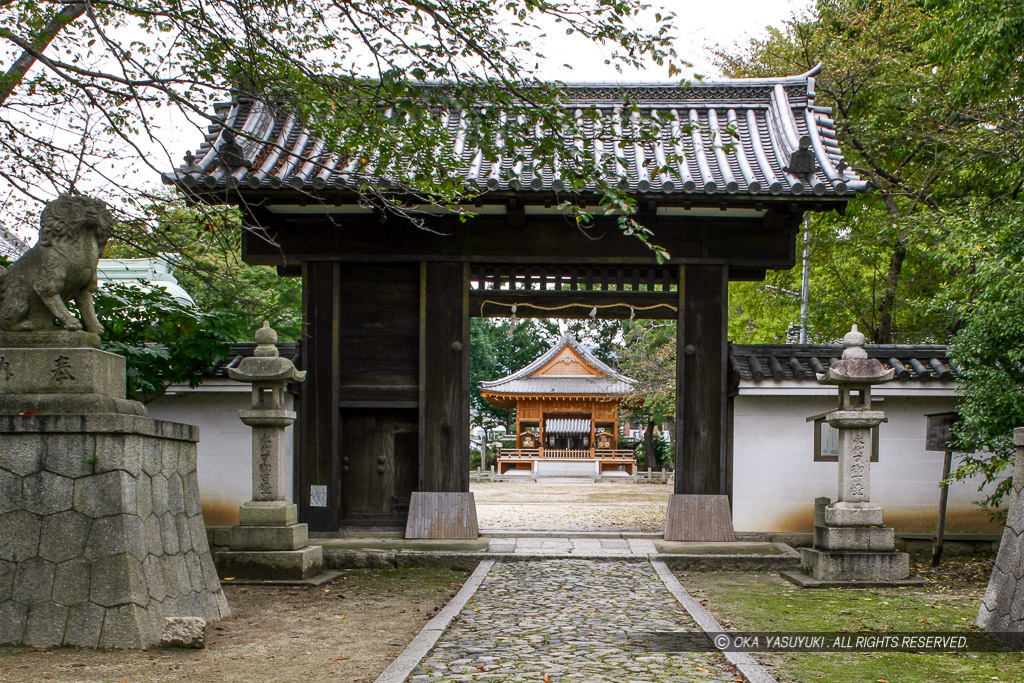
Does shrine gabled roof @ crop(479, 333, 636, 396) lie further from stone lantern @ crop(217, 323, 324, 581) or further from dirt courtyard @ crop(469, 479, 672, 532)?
stone lantern @ crop(217, 323, 324, 581)

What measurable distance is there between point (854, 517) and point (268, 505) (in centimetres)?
650

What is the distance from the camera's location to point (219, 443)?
12.5 meters

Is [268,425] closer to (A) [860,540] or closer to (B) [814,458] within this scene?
(A) [860,540]

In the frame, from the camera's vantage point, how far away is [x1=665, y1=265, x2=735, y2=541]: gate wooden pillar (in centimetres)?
1198

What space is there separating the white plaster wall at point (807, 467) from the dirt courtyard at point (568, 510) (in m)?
3.29

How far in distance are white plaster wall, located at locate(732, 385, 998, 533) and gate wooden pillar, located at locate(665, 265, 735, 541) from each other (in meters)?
0.41

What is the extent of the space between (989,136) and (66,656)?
13359 millimetres

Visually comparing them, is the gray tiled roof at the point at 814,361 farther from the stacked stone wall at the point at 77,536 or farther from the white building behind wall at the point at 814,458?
the stacked stone wall at the point at 77,536

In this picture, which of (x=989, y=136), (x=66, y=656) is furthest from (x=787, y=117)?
Result: (x=66, y=656)

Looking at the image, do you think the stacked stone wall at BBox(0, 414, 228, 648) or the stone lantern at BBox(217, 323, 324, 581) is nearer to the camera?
the stacked stone wall at BBox(0, 414, 228, 648)

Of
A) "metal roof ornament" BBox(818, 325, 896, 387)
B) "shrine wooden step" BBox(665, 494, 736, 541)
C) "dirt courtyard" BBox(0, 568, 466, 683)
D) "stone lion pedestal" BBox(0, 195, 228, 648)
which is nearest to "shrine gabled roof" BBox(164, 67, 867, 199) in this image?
"metal roof ornament" BBox(818, 325, 896, 387)

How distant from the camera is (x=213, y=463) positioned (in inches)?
492

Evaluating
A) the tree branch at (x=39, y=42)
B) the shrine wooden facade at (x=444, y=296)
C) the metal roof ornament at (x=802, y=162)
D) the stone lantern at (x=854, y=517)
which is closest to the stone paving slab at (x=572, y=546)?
the shrine wooden facade at (x=444, y=296)

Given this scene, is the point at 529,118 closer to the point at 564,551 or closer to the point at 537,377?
the point at 564,551
